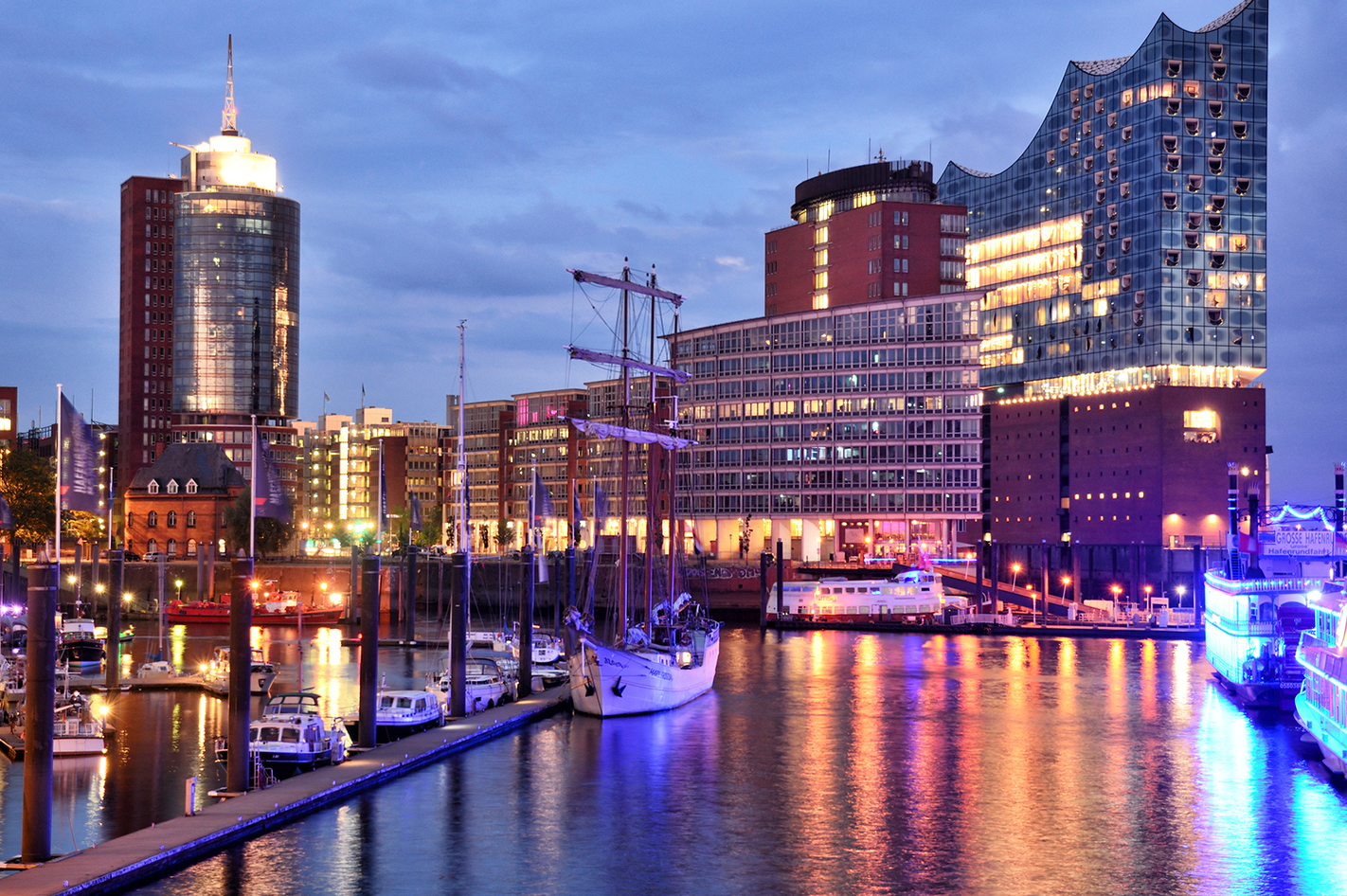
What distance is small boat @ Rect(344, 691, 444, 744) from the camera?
57.5 metres

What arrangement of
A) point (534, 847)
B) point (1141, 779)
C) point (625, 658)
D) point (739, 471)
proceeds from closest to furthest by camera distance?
point (534, 847), point (1141, 779), point (625, 658), point (739, 471)

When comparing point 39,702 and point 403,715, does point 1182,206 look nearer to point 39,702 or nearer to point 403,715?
point 403,715

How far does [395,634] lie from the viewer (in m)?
121

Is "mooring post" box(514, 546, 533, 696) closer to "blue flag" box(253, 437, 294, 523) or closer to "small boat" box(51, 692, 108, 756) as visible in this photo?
"blue flag" box(253, 437, 294, 523)

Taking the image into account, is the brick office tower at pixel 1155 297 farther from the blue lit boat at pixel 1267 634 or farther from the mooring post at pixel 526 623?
the mooring post at pixel 526 623

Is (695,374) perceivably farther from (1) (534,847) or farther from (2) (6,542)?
(1) (534,847)

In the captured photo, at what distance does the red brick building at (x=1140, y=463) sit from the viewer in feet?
514

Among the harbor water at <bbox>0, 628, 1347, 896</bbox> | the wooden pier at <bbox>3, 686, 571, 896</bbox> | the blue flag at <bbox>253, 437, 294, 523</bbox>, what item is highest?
the blue flag at <bbox>253, 437, 294, 523</bbox>

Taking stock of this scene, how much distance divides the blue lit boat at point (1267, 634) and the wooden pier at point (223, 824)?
132ft

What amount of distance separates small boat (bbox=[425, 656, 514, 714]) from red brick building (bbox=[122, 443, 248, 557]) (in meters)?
116

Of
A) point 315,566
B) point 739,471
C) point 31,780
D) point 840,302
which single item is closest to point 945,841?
point 31,780

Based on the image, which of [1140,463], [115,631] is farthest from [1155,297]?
[115,631]

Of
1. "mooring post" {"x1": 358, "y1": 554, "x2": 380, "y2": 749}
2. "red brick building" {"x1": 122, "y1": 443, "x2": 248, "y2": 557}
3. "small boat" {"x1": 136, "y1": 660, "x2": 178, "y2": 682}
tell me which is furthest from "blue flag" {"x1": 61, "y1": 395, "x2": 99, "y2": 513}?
"red brick building" {"x1": 122, "y1": 443, "x2": 248, "y2": 557}

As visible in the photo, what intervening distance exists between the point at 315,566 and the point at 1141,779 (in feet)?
374
